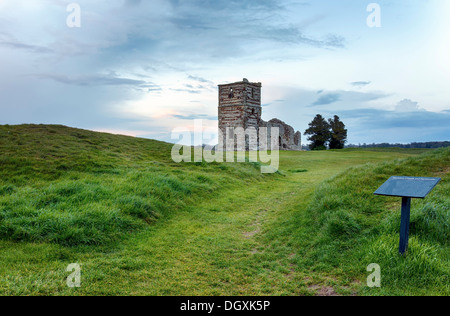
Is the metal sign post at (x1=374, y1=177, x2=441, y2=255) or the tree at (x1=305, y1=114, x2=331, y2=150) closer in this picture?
the metal sign post at (x1=374, y1=177, x2=441, y2=255)

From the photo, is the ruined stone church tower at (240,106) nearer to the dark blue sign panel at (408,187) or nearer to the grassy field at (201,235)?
the grassy field at (201,235)

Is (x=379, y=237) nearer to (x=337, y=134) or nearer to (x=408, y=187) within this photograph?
(x=408, y=187)

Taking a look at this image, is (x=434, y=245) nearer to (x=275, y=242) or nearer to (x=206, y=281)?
(x=275, y=242)

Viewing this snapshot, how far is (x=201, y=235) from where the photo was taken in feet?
25.8

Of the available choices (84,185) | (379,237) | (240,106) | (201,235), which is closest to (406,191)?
(379,237)

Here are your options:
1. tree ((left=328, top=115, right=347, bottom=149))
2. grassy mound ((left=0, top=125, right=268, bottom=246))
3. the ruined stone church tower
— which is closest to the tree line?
tree ((left=328, top=115, right=347, bottom=149))

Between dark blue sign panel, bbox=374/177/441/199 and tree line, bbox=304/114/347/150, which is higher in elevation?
tree line, bbox=304/114/347/150

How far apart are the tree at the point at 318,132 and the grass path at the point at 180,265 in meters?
50.5

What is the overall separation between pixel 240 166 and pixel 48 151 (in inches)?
415

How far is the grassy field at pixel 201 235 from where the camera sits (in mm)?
5012

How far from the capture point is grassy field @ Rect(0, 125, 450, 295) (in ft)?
16.4

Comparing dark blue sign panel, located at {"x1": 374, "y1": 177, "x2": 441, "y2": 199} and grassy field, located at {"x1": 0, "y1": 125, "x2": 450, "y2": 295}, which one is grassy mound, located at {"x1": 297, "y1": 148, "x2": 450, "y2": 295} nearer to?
grassy field, located at {"x1": 0, "y1": 125, "x2": 450, "y2": 295}

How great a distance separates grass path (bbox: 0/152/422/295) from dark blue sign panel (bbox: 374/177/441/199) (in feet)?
5.73

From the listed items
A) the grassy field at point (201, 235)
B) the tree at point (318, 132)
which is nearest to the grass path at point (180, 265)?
the grassy field at point (201, 235)
